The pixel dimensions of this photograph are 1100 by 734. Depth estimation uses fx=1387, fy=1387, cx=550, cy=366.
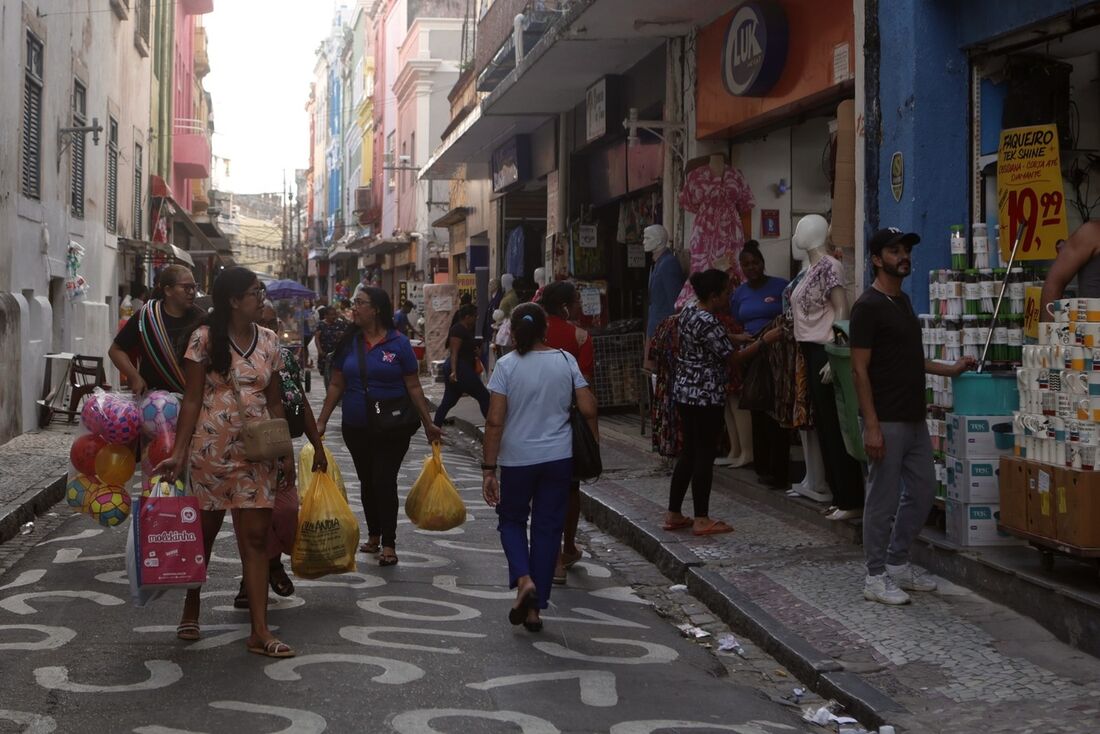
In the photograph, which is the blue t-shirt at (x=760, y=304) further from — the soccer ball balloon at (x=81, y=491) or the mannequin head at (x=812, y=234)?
the soccer ball balloon at (x=81, y=491)

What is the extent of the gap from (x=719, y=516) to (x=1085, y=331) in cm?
391

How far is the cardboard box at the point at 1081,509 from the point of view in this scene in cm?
604

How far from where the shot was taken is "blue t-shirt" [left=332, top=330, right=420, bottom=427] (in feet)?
27.6

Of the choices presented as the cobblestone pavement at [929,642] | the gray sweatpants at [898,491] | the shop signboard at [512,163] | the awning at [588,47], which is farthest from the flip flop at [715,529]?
the shop signboard at [512,163]

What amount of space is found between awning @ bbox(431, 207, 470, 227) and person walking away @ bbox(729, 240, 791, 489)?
20022 mm

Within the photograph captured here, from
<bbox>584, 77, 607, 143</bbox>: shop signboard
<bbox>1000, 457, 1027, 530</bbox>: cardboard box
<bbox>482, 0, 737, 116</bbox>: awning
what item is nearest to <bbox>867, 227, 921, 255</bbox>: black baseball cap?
<bbox>1000, 457, 1027, 530</bbox>: cardboard box

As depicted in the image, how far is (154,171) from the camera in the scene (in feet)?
106

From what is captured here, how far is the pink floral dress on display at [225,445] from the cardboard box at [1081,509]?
353cm

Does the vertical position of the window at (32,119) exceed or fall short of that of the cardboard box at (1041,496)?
it exceeds it

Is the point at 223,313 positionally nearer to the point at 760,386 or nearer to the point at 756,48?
the point at 760,386

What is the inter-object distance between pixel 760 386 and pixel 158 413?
14.2ft

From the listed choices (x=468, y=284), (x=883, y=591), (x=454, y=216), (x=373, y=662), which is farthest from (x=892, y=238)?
(x=454, y=216)

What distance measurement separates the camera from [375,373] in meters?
8.41

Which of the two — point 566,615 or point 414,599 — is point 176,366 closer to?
point 414,599
